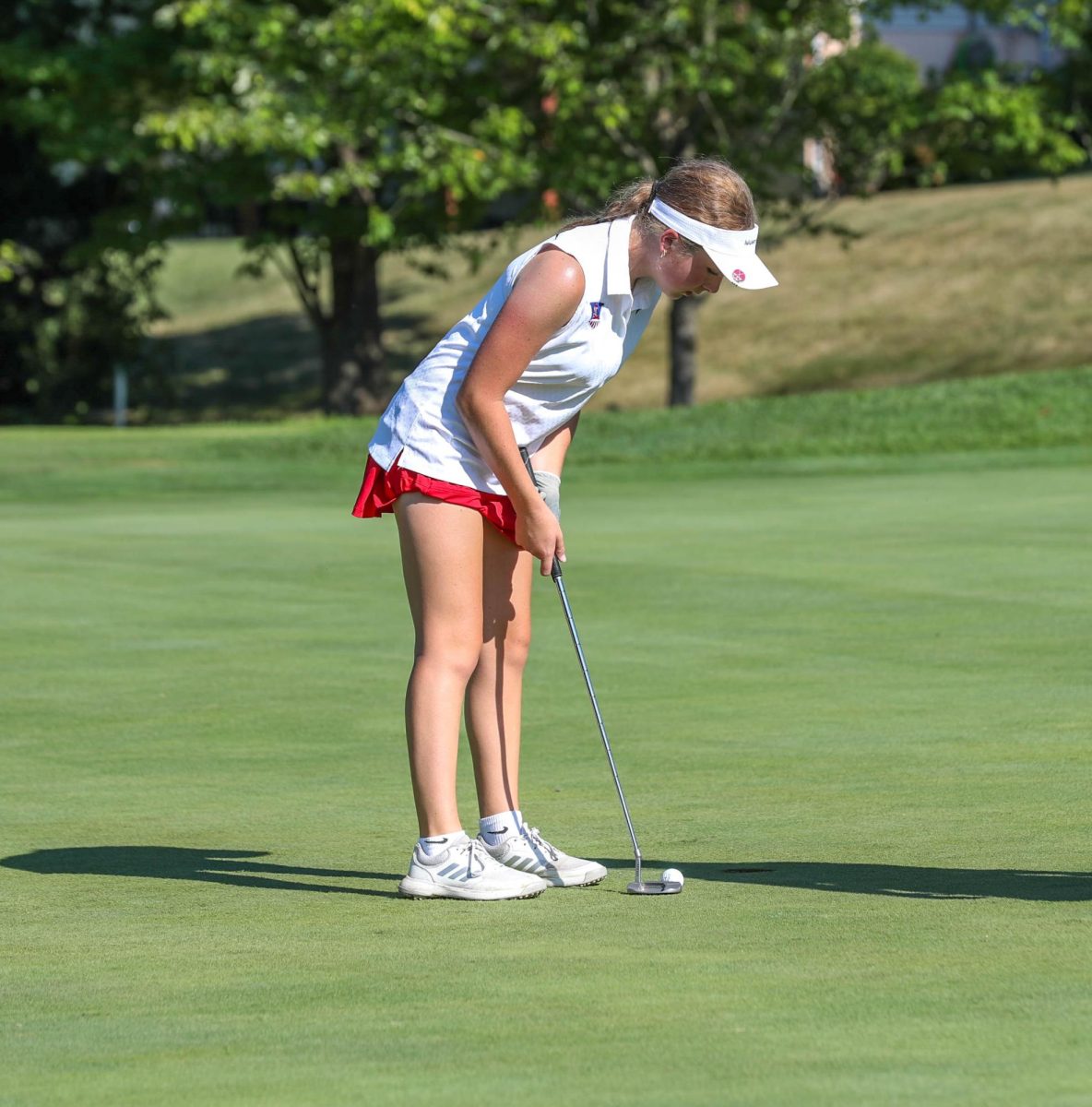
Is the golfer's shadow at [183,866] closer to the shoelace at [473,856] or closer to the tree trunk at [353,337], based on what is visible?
the shoelace at [473,856]

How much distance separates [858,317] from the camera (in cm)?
3975

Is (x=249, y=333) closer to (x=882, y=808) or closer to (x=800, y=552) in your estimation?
(x=800, y=552)

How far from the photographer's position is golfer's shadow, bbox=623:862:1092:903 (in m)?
5.09

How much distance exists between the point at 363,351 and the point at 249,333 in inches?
495

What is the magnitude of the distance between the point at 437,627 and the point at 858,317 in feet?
114

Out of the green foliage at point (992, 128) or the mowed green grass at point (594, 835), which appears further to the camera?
the green foliage at point (992, 128)

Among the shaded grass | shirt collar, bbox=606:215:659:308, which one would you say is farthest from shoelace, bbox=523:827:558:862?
the shaded grass

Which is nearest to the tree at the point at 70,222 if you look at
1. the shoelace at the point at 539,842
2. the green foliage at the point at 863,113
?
the green foliage at the point at 863,113

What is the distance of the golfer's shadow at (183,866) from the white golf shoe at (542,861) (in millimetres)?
287

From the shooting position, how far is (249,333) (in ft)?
157

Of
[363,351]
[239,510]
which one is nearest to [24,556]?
[239,510]

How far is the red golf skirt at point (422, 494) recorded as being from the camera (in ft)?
18.1

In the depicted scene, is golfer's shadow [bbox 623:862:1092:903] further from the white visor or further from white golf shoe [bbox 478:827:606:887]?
the white visor

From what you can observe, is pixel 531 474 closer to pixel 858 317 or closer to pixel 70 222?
pixel 70 222
